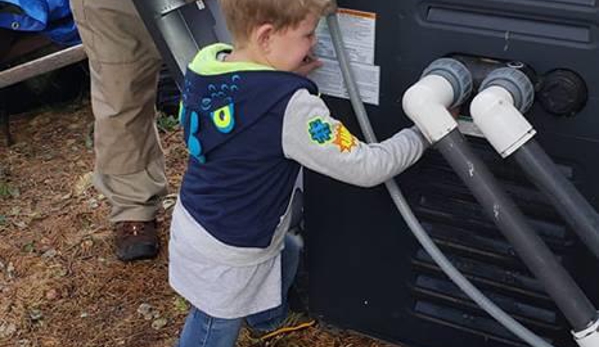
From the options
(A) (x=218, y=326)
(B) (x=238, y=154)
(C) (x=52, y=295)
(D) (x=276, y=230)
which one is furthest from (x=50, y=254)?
(B) (x=238, y=154)

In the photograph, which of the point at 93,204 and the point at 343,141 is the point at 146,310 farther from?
the point at 343,141

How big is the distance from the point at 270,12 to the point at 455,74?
0.37 meters

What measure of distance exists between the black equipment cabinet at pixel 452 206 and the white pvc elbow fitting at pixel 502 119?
0.14 meters

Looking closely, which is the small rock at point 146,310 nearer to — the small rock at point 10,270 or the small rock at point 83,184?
the small rock at point 10,270

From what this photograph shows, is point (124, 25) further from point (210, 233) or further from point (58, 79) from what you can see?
point (58, 79)

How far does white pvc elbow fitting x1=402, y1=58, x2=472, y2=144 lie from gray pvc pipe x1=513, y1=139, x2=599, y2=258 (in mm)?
154

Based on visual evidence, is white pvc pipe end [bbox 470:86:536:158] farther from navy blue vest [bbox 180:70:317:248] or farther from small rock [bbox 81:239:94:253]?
small rock [bbox 81:239:94:253]

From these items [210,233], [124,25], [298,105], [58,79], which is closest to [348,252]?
[210,233]

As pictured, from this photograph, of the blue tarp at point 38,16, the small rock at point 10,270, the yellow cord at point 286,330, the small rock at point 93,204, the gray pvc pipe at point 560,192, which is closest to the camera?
the gray pvc pipe at point 560,192

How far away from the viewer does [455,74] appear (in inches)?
66.9

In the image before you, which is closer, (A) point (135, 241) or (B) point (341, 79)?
(B) point (341, 79)

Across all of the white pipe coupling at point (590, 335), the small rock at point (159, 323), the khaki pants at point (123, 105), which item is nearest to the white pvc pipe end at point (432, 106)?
the white pipe coupling at point (590, 335)

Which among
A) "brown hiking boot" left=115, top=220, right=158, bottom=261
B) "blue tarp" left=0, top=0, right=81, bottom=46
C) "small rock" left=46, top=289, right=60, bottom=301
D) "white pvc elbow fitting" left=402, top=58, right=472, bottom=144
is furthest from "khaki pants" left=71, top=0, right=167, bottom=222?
"white pvc elbow fitting" left=402, top=58, right=472, bottom=144

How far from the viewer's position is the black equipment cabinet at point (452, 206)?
5.47ft
